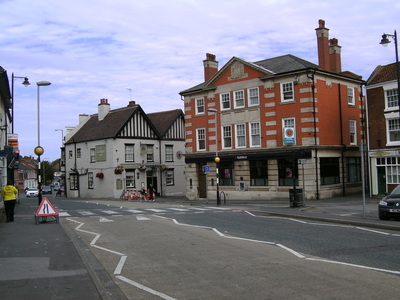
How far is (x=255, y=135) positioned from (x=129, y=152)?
59.5 feet

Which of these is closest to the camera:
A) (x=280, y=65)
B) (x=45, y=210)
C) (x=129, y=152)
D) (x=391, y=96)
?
(x=45, y=210)

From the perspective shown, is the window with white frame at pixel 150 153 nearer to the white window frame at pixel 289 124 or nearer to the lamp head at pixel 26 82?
the white window frame at pixel 289 124

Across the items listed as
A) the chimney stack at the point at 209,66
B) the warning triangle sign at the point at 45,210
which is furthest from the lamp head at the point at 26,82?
the chimney stack at the point at 209,66

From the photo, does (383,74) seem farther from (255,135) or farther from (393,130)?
(255,135)

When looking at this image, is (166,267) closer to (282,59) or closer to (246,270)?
(246,270)

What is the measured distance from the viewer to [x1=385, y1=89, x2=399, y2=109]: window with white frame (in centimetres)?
2833

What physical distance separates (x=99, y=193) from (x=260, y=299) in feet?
142

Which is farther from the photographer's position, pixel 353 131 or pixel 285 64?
pixel 353 131

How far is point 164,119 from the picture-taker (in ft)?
174

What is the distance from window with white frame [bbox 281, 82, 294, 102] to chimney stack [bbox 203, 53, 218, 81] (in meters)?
8.89

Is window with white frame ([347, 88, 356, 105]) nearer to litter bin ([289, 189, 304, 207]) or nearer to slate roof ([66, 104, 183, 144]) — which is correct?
litter bin ([289, 189, 304, 207])

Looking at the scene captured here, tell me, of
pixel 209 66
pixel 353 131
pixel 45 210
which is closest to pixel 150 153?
pixel 209 66

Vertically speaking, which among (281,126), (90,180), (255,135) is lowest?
(90,180)

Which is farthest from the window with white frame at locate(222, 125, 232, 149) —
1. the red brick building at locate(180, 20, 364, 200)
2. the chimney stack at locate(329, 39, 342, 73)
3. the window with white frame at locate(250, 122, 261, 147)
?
the chimney stack at locate(329, 39, 342, 73)
